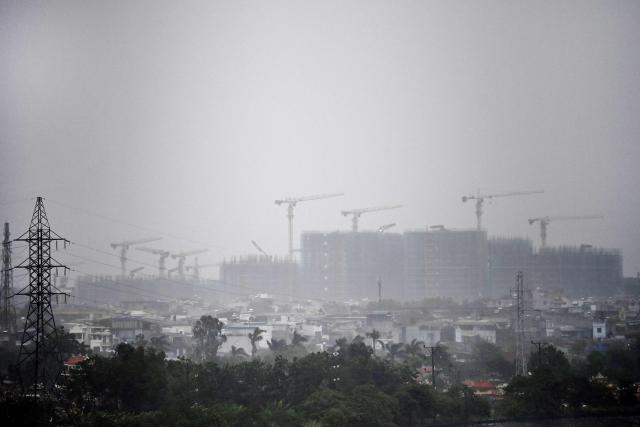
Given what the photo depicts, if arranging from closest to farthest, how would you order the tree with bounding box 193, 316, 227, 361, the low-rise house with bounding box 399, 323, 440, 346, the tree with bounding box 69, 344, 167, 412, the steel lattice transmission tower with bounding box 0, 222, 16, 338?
the tree with bounding box 69, 344, 167, 412, the steel lattice transmission tower with bounding box 0, 222, 16, 338, the tree with bounding box 193, 316, 227, 361, the low-rise house with bounding box 399, 323, 440, 346

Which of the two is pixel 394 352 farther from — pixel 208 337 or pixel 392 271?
pixel 392 271

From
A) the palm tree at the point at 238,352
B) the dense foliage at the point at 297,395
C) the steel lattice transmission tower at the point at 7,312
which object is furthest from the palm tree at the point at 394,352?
the steel lattice transmission tower at the point at 7,312

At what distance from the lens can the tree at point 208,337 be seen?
50.8 meters

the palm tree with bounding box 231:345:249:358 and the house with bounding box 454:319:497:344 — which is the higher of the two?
the house with bounding box 454:319:497:344

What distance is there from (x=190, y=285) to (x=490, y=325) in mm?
61815

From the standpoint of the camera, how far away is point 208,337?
2053 inches

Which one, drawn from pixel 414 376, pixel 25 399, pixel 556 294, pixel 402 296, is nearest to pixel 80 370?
pixel 25 399

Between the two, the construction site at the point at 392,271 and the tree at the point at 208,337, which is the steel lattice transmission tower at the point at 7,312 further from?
the construction site at the point at 392,271

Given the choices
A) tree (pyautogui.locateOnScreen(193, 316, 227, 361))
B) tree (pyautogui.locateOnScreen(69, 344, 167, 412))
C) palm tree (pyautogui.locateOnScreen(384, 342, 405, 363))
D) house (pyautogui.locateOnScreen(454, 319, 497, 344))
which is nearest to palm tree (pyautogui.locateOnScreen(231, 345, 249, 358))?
tree (pyautogui.locateOnScreen(193, 316, 227, 361))

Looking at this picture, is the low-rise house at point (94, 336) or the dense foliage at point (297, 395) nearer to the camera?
the dense foliage at point (297, 395)

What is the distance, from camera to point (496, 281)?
378ft

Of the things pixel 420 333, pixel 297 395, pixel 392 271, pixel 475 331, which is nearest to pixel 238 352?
pixel 420 333

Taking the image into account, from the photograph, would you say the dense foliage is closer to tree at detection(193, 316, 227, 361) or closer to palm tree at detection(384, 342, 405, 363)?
palm tree at detection(384, 342, 405, 363)

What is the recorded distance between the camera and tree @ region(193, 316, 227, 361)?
50781 mm
